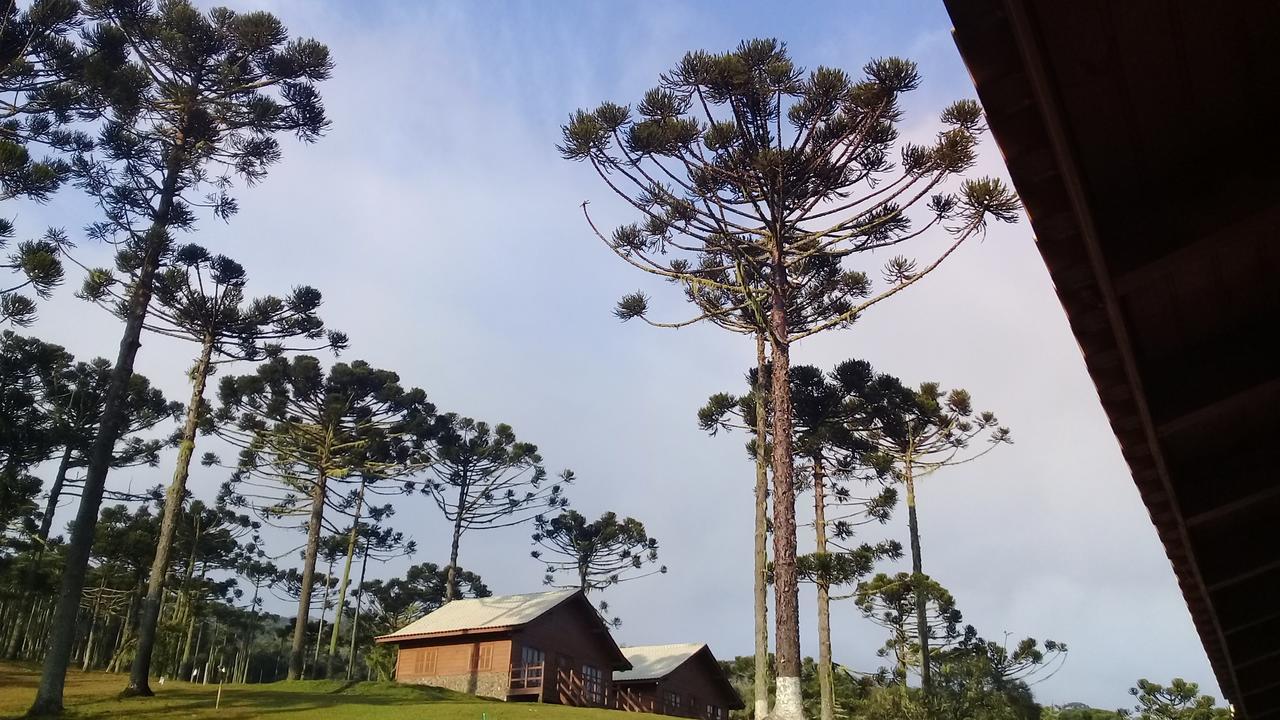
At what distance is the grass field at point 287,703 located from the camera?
69.7 ft

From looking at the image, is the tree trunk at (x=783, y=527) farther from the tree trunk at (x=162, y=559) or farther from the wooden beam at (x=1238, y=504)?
the tree trunk at (x=162, y=559)

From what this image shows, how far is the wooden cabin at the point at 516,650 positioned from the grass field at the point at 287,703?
136 inches

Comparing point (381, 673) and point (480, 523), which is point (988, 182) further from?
point (480, 523)

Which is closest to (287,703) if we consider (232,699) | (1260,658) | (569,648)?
(232,699)

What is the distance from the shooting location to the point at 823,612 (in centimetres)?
2831

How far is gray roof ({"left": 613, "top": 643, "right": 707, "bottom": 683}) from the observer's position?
136 feet

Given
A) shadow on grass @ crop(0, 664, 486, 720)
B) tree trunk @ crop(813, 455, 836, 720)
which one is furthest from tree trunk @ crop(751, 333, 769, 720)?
shadow on grass @ crop(0, 664, 486, 720)

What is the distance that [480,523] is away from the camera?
5138 centimetres

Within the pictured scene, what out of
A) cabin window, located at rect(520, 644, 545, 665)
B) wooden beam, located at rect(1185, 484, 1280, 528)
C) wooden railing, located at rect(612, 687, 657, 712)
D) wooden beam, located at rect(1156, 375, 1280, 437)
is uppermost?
wooden beam, located at rect(1156, 375, 1280, 437)

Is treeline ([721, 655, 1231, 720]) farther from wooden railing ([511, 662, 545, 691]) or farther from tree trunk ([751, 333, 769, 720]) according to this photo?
wooden railing ([511, 662, 545, 691])

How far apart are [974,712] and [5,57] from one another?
1317 inches

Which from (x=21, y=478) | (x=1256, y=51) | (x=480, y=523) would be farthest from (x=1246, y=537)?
(x=480, y=523)

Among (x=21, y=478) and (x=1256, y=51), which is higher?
(x=21, y=478)

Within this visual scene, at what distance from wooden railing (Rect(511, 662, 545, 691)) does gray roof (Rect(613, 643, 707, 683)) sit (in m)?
7.80
